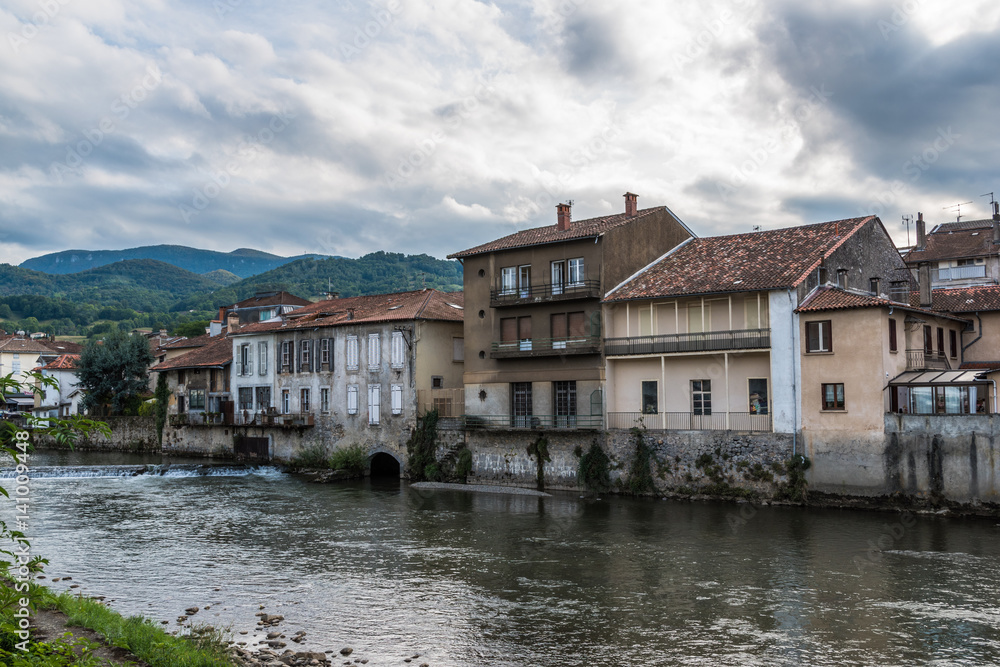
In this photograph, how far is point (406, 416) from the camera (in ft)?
145

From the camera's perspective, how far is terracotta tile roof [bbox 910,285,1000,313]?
37.2m

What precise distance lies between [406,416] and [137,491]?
13.9 m

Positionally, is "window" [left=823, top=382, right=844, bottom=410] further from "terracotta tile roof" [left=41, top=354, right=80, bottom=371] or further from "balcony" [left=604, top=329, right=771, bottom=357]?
"terracotta tile roof" [left=41, top=354, right=80, bottom=371]

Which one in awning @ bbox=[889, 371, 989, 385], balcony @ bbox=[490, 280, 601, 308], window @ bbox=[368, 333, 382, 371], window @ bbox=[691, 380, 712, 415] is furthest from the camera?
window @ bbox=[368, 333, 382, 371]

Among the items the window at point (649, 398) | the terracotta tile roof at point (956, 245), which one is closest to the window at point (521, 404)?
the window at point (649, 398)

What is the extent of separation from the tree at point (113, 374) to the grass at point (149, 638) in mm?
56600

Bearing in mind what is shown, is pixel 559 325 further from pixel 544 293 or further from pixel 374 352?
pixel 374 352

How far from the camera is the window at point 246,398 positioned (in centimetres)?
5494

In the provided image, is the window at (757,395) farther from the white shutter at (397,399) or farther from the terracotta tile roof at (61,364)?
the terracotta tile roof at (61,364)

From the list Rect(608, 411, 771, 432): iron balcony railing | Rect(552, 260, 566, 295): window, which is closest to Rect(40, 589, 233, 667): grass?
Rect(608, 411, 771, 432): iron balcony railing

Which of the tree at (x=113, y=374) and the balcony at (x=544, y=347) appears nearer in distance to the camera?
the balcony at (x=544, y=347)

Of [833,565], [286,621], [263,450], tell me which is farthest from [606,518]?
[263,450]

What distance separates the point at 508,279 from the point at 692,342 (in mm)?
11011

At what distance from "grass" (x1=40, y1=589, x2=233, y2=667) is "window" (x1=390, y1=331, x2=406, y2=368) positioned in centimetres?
2866
